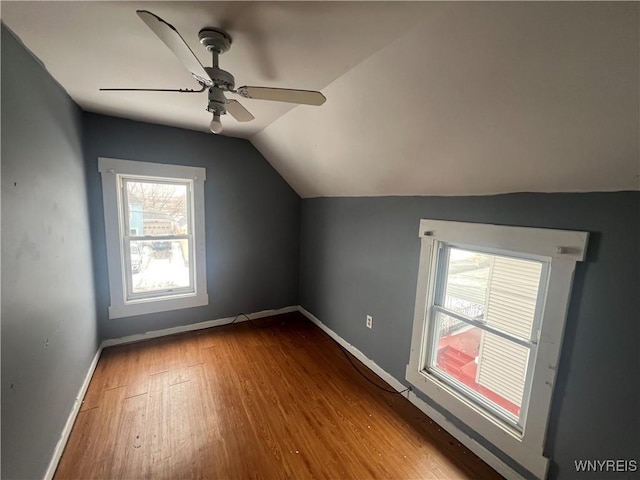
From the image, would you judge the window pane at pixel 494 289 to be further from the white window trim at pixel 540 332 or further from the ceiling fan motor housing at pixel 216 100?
the ceiling fan motor housing at pixel 216 100

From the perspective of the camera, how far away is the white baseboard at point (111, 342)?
5.11ft

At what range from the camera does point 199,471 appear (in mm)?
1556

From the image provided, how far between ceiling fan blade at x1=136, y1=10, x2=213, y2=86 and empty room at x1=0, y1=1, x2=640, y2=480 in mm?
13

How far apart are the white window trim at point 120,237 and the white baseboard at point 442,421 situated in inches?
72.7

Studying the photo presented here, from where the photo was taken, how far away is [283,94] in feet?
4.20

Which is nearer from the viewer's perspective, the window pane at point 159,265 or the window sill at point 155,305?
the window sill at point 155,305

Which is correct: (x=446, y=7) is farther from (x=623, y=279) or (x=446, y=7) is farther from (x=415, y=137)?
(x=623, y=279)

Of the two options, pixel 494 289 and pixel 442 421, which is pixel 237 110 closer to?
pixel 494 289

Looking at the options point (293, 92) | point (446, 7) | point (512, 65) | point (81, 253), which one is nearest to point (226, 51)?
point (293, 92)

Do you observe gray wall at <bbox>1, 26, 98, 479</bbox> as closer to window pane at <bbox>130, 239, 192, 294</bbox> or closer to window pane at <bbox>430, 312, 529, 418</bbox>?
window pane at <bbox>130, 239, 192, 294</bbox>

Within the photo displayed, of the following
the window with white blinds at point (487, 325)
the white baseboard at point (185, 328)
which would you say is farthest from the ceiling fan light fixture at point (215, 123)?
the white baseboard at point (185, 328)

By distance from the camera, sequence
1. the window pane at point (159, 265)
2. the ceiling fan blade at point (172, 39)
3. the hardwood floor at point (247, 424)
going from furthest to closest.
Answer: the window pane at point (159, 265) → the hardwood floor at point (247, 424) → the ceiling fan blade at point (172, 39)

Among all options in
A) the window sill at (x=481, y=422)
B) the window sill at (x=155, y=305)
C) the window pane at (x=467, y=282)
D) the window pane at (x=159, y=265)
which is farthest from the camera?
the window pane at (x=159, y=265)

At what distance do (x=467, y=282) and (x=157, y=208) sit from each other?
306 centimetres
